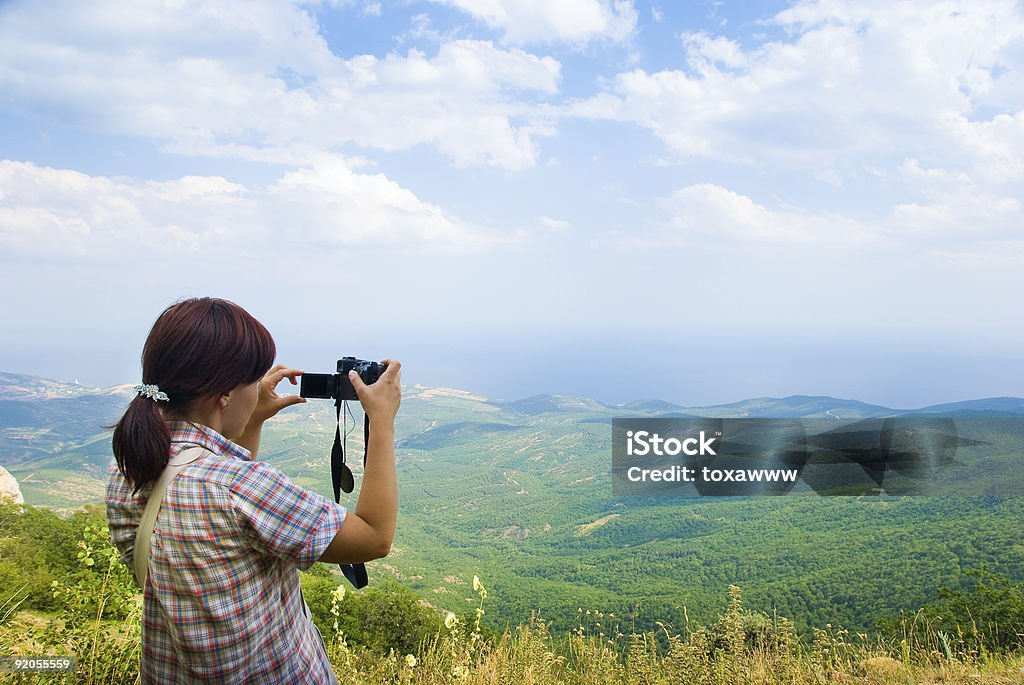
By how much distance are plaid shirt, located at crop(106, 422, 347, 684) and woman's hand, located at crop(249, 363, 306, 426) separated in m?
0.34

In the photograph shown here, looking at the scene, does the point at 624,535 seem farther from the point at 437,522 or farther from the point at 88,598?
the point at 88,598

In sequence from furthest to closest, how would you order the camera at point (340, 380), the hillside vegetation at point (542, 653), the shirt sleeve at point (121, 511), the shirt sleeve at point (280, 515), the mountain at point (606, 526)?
the mountain at point (606, 526), the hillside vegetation at point (542, 653), the camera at point (340, 380), the shirt sleeve at point (121, 511), the shirt sleeve at point (280, 515)

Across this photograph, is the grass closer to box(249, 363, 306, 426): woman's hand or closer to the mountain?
box(249, 363, 306, 426): woman's hand

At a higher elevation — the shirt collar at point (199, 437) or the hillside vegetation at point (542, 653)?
the shirt collar at point (199, 437)

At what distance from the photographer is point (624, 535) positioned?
3503 cm

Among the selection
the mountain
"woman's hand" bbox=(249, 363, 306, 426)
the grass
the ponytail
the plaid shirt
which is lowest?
the mountain

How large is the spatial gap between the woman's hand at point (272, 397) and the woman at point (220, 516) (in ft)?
0.92

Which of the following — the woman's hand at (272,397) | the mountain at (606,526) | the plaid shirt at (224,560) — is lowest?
the mountain at (606,526)

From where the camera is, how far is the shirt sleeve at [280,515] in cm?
104

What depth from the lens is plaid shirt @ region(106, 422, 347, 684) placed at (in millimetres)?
1049

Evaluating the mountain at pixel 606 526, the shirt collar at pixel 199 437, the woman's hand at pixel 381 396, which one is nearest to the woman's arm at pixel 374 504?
the woman's hand at pixel 381 396

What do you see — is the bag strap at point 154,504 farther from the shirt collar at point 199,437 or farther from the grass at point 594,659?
the grass at point 594,659

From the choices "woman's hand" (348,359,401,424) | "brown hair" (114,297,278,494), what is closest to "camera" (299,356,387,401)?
"woman's hand" (348,359,401,424)

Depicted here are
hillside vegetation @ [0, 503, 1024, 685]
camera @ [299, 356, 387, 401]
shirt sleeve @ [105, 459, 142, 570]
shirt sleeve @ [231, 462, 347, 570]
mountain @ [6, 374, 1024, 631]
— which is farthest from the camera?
mountain @ [6, 374, 1024, 631]
